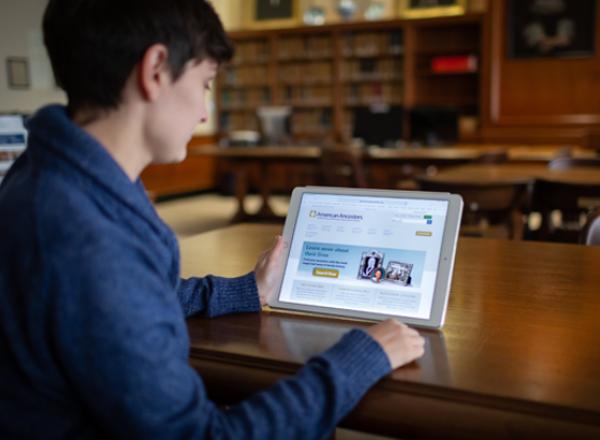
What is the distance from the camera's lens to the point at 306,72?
9.45 metres

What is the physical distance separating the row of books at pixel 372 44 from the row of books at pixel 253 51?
1.17 metres

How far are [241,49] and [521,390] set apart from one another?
934 centimetres

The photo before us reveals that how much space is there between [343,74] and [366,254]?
8389mm

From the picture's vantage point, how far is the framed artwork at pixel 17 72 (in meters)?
4.96

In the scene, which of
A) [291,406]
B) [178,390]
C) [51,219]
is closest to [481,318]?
[291,406]

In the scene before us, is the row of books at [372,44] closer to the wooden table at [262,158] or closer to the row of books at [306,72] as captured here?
the row of books at [306,72]

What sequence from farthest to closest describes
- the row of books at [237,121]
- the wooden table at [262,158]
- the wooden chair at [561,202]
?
the row of books at [237,121], the wooden table at [262,158], the wooden chair at [561,202]

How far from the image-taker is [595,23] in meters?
7.79

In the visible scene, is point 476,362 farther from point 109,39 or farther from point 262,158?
point 262,158

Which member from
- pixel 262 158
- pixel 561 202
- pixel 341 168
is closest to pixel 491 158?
pixel 341 168

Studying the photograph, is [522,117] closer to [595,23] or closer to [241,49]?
[595,23]

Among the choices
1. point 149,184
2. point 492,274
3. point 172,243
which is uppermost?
point 172,243

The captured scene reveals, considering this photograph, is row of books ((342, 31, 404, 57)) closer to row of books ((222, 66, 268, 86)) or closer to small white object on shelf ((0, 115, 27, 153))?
row of books ((222, 66, 268, 86))

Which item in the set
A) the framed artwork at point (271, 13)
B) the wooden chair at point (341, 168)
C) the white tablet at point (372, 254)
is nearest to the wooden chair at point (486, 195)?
the white tablet at point (372, 254)
